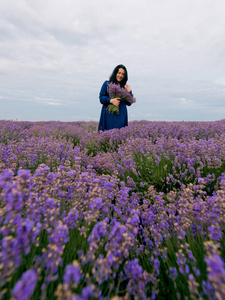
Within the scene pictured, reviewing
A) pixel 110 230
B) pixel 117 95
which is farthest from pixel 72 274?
pixel 117 95

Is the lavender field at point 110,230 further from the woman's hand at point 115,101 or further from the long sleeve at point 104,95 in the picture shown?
the long sleeve at point 104,95

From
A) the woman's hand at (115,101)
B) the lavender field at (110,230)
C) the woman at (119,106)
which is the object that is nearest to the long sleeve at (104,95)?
the woman at (119,106)

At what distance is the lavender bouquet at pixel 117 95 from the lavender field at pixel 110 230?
2.85 meters

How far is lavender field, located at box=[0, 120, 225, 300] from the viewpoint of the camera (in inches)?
31.4

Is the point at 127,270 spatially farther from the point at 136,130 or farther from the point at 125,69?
the point at 125,69

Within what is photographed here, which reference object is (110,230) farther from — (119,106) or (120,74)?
(120,74)

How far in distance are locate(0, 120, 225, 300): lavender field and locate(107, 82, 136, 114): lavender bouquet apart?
285 cm

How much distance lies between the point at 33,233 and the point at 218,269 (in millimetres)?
797

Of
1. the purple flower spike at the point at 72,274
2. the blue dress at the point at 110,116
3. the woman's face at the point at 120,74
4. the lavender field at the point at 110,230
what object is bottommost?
the lavender field at the point at 110,230

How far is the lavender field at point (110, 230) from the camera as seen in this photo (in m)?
0.80

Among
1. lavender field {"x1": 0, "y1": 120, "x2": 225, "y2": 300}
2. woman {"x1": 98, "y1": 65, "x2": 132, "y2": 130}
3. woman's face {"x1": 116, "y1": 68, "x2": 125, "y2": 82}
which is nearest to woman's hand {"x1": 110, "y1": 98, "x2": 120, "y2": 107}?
woman {"x1": 98, "y1": 65, "x2": 132, "y2": 130}

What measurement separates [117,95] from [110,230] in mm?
5564

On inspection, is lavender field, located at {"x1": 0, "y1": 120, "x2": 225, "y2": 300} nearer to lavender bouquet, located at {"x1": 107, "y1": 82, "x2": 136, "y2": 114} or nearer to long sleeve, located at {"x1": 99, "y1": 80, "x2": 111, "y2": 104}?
lavender bouquet, located at {"x1": 107, "y1": 82, "x2": 136, "y2": 114}

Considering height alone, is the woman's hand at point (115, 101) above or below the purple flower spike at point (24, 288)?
above
